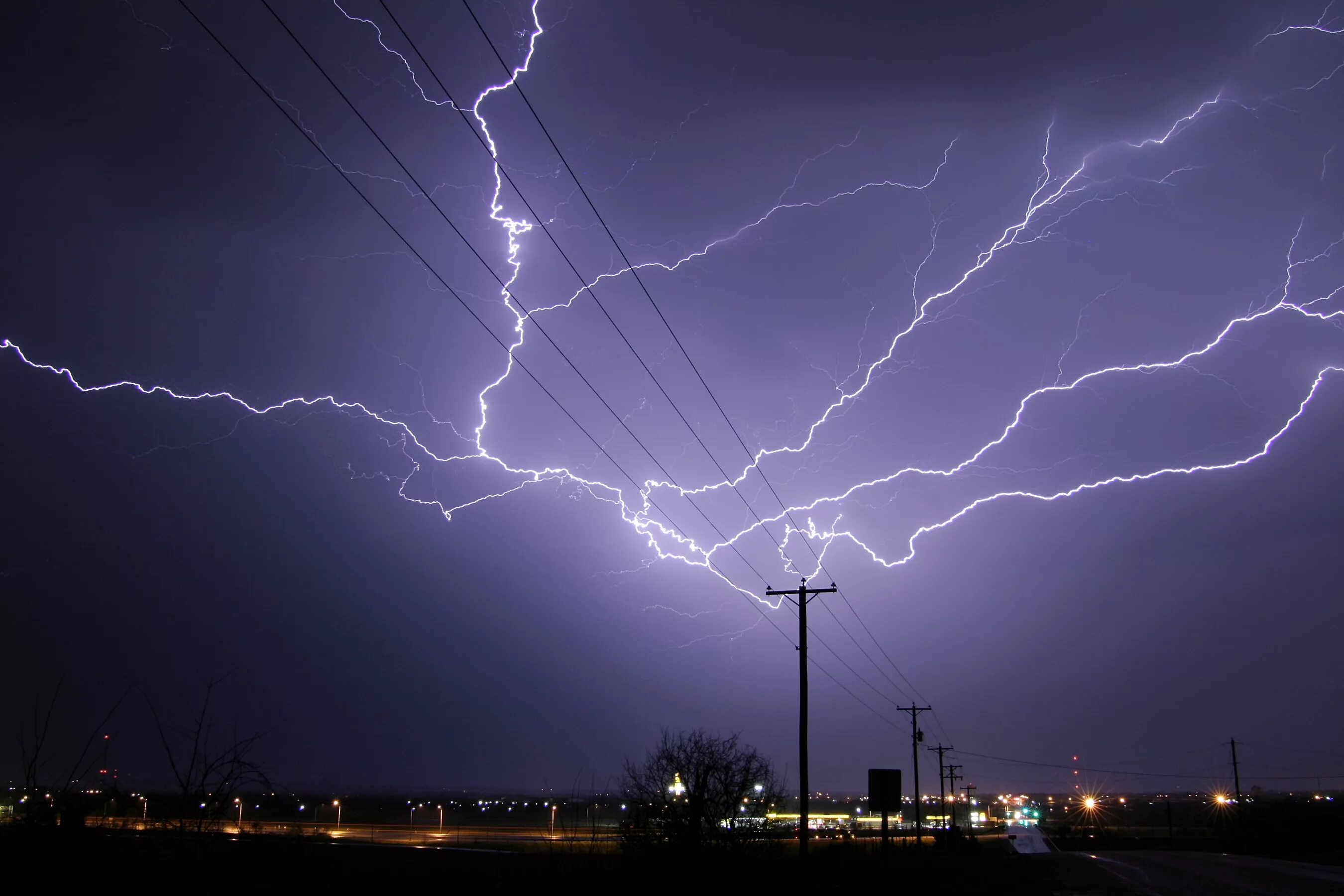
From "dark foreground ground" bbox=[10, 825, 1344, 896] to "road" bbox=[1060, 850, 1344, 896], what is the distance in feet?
0.28

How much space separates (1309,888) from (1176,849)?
36.1 metres

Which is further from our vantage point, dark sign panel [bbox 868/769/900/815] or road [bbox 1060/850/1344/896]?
dark sign panel [bbox 868/769/900/815]

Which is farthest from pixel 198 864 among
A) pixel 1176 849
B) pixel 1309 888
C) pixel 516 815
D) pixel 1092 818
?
pixel 1092 818

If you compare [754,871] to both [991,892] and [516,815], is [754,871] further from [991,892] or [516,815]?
[516,815]

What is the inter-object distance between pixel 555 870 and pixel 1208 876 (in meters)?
18.7

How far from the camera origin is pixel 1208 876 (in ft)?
73.7

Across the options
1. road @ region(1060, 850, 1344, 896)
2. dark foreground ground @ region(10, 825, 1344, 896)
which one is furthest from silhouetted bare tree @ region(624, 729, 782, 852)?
road @ region(1060, 850, 1344, 896)

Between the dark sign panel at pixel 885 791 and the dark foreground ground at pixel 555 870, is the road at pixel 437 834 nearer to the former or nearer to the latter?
the dark foreground ground at pixel 555 870

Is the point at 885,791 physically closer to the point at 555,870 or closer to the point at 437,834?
the point at 555,870

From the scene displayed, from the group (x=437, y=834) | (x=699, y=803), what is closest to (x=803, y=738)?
(x=699, y=803)

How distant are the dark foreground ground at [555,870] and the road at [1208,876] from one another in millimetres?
86

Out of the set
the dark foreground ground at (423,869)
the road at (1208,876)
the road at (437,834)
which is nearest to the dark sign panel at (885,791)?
the dark foreground ground at (423,869)

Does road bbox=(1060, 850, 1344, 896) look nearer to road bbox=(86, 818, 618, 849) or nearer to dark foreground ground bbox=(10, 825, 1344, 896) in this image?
dark foreground ground bbox=(10, 825, 1344, 896)

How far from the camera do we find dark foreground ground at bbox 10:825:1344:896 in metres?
7.43
